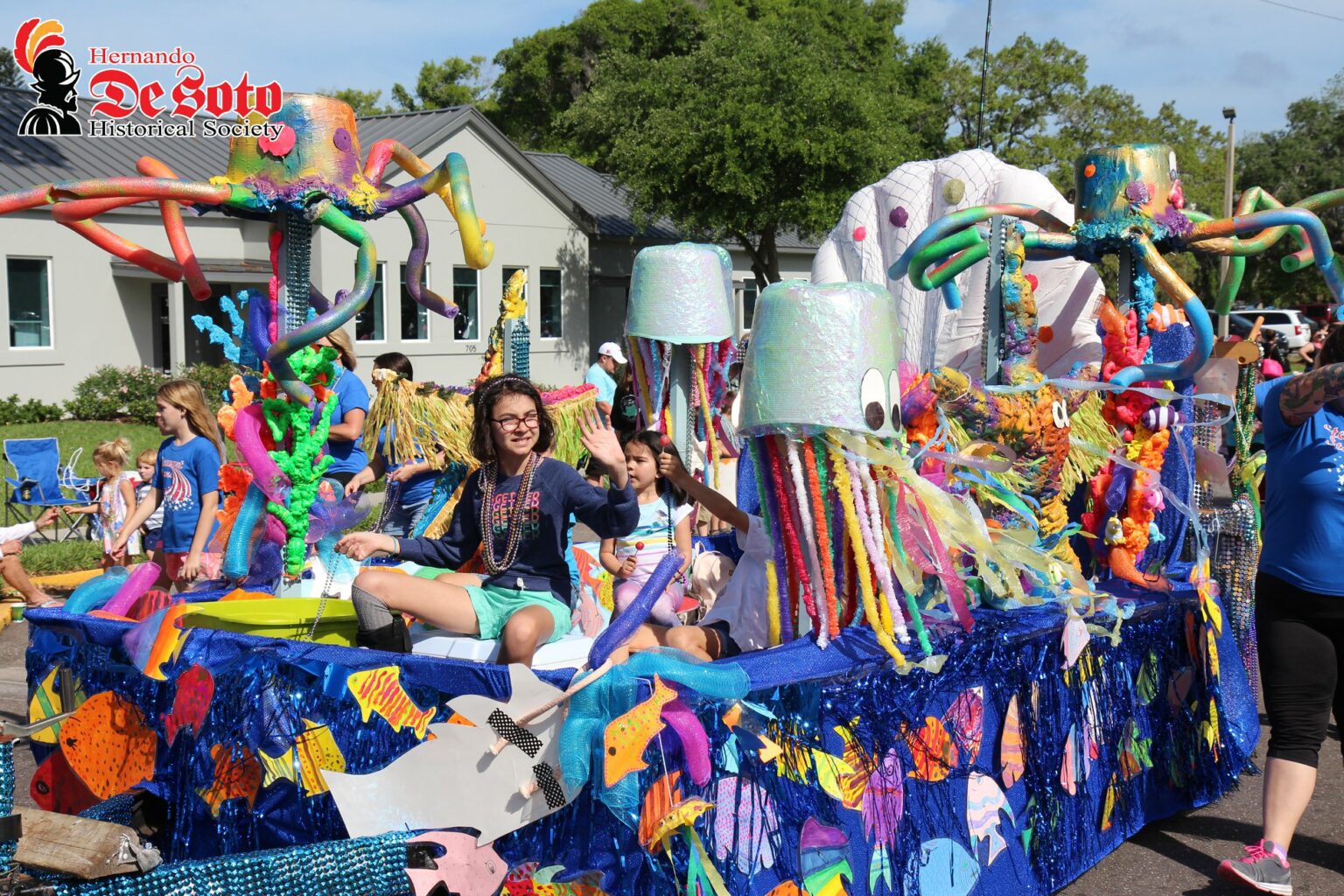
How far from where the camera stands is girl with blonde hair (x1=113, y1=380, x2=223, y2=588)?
5508 millimetres

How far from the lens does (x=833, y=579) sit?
312cm

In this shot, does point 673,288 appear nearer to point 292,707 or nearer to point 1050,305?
point 1050,305

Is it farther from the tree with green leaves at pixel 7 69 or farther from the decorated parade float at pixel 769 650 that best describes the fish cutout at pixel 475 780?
the tree with green leaves at pixel 7 69

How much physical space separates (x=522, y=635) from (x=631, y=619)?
492 millimetres

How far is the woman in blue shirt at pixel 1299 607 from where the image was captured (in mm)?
3545

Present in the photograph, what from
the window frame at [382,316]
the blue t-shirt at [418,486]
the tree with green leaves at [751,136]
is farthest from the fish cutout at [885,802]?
the tree with green leaves at [751,136]

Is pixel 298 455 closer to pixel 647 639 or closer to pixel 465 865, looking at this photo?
pixel 647 639

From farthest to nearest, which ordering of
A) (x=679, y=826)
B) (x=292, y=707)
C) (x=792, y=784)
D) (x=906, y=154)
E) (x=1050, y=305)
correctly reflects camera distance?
1. (x=906, y=154)
2. (x=1050, y=305)
3. (x=292, y=707)
4. (x=792, y=784)
5. (x=679, y=826)

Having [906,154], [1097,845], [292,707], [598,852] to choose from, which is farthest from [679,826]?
[906,154]

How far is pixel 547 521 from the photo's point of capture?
3689 millimetres

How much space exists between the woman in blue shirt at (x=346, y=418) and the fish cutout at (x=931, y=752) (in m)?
3.02

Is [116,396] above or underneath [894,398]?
underneath

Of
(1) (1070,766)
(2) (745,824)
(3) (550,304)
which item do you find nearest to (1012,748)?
(1) (1070,766)

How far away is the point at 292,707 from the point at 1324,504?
2863 millimetres
